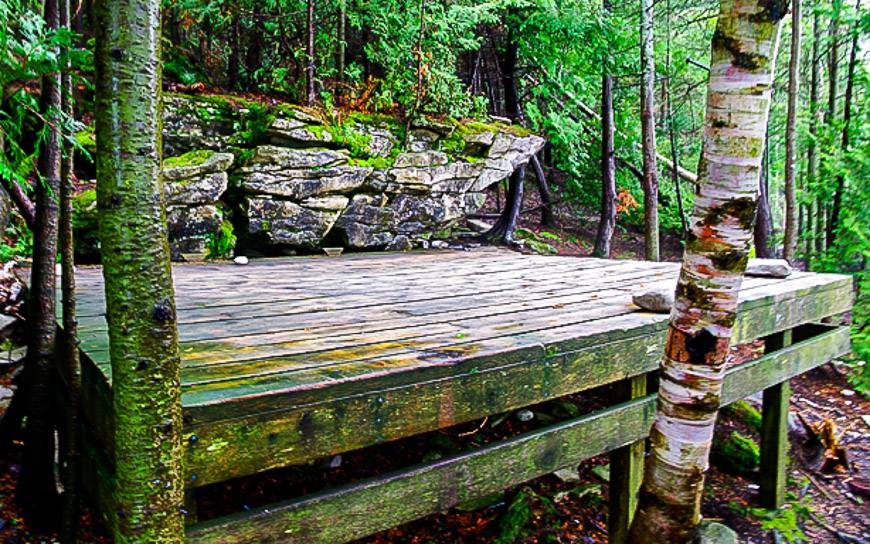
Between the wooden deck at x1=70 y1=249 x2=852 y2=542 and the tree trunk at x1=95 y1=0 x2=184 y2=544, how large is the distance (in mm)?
445

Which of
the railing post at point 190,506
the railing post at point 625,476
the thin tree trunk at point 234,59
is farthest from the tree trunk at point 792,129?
the railing post at point 190,506

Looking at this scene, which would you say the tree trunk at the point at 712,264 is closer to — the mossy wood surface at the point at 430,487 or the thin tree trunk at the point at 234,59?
the mossy wood surface at the point at 430,487

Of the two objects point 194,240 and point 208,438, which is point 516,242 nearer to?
point 194,240

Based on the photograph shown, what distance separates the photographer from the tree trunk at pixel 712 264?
6.92 feet

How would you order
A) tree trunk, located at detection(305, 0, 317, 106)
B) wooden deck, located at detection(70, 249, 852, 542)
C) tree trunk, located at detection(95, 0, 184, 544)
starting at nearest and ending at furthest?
1. tree trunk, located at detection(95, 0, 184, 544)
2. wooden deck, located at detection(70, 249, 852, 542)
3. tree trunk, located at detection(305, 0, 317, 106)

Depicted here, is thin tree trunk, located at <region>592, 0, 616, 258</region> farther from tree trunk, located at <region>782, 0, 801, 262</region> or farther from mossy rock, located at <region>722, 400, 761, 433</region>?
mossy rock, located at <region>722, 400, 761, 433</region>

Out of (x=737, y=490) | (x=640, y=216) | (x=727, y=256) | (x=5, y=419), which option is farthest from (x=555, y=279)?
(x=640, y=216)

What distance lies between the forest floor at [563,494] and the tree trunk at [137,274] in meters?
2.86

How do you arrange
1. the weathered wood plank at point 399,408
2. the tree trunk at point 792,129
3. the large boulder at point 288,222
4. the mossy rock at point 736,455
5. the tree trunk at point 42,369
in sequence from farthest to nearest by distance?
the tree trunk at point 792,129 → the large boulder at point 288,222 → the mossy rock at point 736,455 → the tree trunk at point 42,369 → the weathered wood plank at point 399,408

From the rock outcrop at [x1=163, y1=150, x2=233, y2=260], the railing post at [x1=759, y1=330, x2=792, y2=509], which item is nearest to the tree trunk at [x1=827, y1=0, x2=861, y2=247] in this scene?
the railing post at [x1=759, y1=330, x2=792, y2=509]

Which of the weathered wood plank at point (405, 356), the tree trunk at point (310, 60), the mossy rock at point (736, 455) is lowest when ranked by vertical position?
the mossy rock at point (736, 455)

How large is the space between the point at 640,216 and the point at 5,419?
15.5m

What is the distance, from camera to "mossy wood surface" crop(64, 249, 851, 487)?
1979mm

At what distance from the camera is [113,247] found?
128 cm
